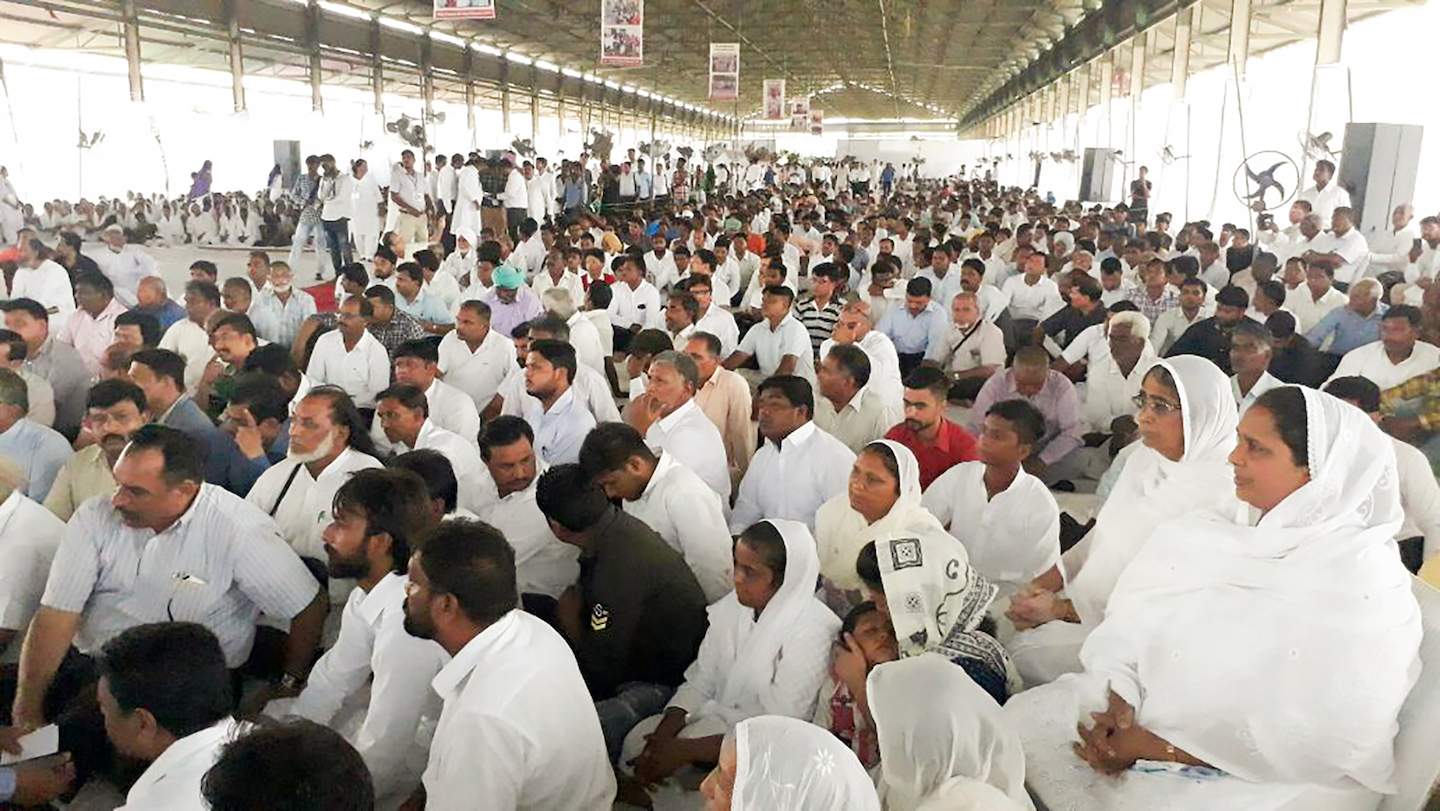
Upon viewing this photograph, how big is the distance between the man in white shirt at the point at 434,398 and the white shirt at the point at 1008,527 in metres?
2.20

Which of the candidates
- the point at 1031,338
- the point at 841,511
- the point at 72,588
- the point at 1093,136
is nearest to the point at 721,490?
the point at 841,511

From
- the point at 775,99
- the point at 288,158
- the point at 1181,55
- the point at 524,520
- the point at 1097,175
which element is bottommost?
the point at 524,520

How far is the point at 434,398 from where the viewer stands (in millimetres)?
4711

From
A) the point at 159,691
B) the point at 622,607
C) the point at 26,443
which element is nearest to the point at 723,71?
the point at 26,443

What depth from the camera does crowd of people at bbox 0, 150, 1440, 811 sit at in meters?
2.09

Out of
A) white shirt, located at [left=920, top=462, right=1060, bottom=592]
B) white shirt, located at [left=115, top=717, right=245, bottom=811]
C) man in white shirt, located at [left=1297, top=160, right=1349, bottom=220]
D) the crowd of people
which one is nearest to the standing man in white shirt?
the crowd of people

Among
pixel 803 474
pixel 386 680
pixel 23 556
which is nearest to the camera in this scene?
pixel 386 680

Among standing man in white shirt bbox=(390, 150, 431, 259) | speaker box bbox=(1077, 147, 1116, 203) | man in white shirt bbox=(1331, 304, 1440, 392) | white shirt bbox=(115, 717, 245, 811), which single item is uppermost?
speaker box bbox=(1077, 147, 1116, 203)

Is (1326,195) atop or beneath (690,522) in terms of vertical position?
atop

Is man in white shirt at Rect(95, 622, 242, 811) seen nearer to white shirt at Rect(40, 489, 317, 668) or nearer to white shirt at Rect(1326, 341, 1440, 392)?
white shirt at Rect(40, 489, 317, 668)

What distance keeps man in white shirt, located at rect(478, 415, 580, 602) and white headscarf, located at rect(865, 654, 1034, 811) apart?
1740mm

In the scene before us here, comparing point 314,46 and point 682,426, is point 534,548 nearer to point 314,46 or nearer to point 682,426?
point 682,426

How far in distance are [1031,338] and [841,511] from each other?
4.87 meters

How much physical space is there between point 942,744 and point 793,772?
1.54ft
